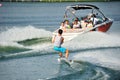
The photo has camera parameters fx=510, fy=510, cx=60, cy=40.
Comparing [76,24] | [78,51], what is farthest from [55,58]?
[76,24]

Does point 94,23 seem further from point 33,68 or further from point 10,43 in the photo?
point 33,68

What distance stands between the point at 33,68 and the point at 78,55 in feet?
14.1

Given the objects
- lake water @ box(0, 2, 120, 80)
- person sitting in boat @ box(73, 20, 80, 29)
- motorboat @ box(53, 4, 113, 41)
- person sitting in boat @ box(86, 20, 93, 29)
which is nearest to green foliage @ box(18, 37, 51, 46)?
lake water @ box(0, 2, 120, 80)

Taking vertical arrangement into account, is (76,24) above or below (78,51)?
above

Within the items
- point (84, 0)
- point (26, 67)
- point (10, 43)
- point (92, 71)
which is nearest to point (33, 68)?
point (26, 67)

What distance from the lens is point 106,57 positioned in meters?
29.0

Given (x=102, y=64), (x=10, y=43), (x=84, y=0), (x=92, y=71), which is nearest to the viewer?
(x=92, y=71)

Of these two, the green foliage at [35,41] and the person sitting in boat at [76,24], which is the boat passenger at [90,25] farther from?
the green foliage at [35,41]

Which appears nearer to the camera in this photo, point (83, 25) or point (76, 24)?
point (76, 24)

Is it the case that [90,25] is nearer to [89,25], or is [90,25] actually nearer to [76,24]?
[89,25]

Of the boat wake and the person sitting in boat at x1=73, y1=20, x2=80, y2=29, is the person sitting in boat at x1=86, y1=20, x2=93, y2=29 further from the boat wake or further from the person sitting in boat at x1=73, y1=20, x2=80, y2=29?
the person sitting in boat at x1=73, y1=20, x2=80, y2=29

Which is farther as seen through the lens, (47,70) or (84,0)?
(84,0)

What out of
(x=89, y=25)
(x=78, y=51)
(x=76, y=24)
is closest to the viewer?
(x=78, y=51)

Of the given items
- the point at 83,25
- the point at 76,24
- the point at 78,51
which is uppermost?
the point at 76,24
